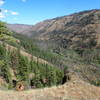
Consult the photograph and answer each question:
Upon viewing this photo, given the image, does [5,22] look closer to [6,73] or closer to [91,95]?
[91,95]

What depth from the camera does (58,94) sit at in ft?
58.2

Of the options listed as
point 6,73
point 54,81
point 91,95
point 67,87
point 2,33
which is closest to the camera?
point 91,95

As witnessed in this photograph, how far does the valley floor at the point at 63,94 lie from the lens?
55.0 feet

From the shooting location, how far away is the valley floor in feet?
55.0

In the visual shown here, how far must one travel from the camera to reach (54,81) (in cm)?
9456

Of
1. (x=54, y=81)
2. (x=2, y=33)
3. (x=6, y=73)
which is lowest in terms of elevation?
(x=54, y=81)

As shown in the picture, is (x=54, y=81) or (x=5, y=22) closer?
(x=5, y=22)

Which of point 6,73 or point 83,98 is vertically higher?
point 83,98

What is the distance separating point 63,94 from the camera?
17672 mm

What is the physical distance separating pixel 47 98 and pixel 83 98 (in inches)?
107

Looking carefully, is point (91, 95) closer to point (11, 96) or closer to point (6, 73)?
point (11, 96)

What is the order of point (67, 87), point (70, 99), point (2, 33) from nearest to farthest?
point (70, 99)
point (67, 87)
point (2, 33)

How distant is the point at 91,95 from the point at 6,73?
64626 mm

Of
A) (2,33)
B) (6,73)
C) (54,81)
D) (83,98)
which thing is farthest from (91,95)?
(54,81)
